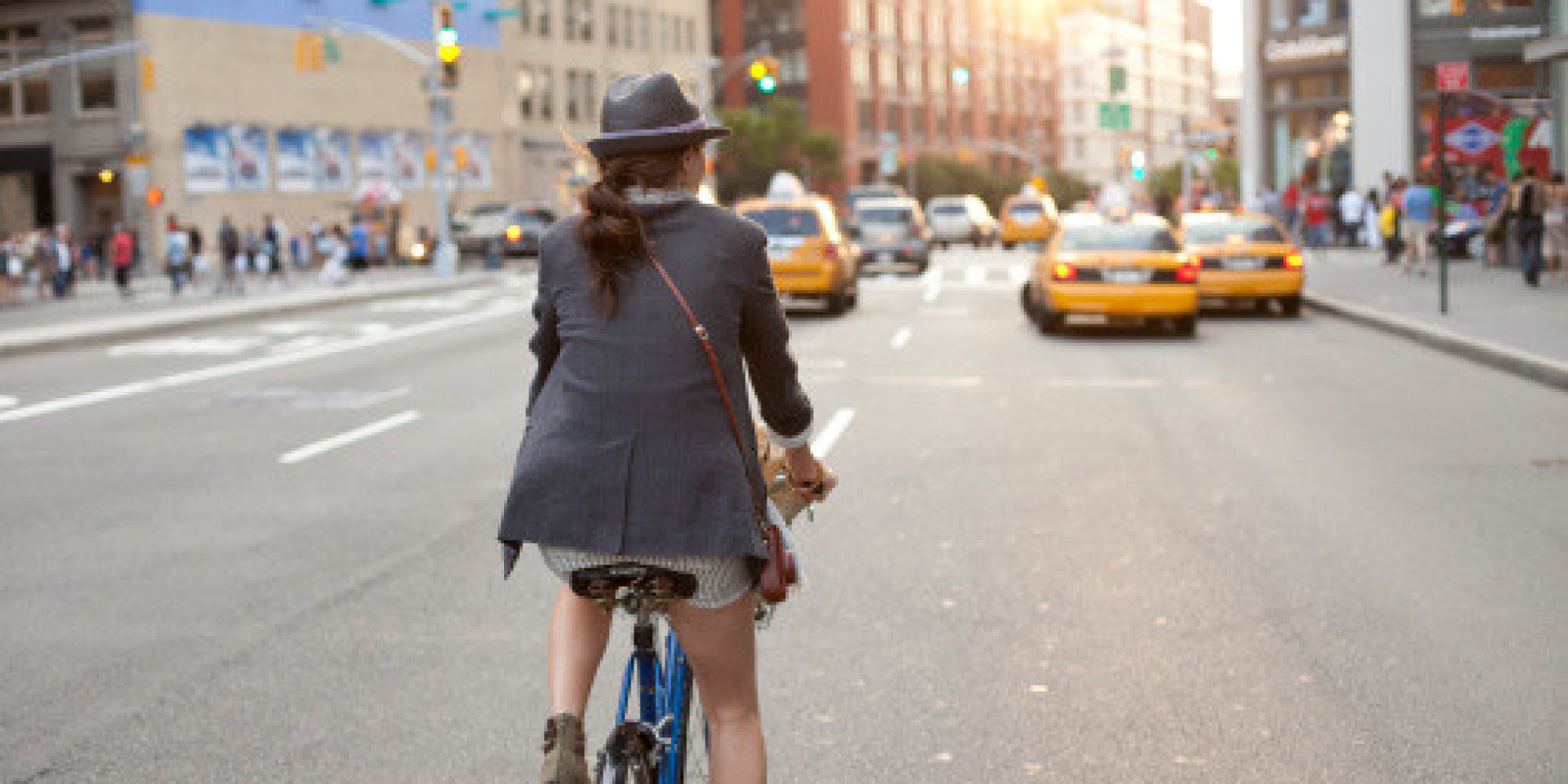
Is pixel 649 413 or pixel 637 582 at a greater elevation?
pixel 649 413

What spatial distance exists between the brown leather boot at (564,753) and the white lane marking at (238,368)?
14.1 meters

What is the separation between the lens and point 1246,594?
7.81m

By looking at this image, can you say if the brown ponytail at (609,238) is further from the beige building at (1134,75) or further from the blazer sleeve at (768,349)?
the beige building at (1134,75)

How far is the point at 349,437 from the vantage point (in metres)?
14.3

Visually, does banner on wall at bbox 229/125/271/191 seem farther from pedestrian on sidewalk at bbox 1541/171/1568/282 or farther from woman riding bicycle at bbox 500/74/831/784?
woman riding bicycle at bbox 500/74/831/784

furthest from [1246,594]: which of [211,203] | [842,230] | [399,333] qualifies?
[211,203]

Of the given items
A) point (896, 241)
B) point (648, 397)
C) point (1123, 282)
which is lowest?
point (1123, 282)

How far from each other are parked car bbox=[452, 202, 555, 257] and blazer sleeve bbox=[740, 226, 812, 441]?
156 ft

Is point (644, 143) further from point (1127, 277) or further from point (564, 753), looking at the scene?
point (1127, 277)

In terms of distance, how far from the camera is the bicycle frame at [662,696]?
3.87m

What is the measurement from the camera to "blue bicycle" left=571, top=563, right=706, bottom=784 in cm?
358

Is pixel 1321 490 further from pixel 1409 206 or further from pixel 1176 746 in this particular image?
pixel 1409 206

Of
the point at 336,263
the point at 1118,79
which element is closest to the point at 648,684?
the point at 336,263

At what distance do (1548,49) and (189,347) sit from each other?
60.0 ft
